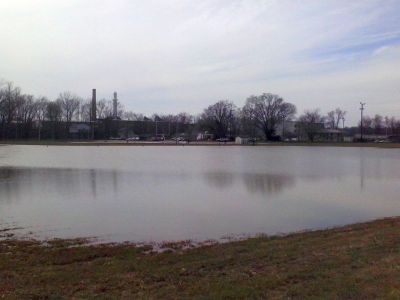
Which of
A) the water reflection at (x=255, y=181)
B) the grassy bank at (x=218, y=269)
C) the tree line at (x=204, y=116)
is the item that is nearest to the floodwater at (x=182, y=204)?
the water reflection at (x=255, y=181)

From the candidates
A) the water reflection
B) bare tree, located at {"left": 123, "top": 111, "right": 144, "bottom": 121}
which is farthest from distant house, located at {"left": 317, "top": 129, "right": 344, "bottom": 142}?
the water reflection

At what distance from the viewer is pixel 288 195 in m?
24.8

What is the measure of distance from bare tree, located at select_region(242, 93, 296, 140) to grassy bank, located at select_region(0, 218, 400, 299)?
5131 inches

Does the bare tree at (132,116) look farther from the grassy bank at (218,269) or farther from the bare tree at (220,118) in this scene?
the grassy bank at (218,269)

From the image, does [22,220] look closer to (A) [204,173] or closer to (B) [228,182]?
(B) [228,182]

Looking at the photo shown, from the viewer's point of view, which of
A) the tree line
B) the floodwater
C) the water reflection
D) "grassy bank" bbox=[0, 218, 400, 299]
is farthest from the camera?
the tree line

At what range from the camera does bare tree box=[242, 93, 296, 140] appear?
142750 mm

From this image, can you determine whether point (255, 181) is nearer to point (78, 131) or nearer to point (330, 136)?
point (78, 131)

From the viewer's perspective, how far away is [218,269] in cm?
929

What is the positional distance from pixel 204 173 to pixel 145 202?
52.2 feet

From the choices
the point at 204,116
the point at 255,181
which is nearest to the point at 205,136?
the point at 204,116

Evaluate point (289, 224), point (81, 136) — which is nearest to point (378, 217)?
point (289, 224)

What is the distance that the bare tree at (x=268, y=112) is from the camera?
14275cm

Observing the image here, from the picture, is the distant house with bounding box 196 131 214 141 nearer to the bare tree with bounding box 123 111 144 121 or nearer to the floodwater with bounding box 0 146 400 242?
the bare tree with bounding box 123 111 144 121
